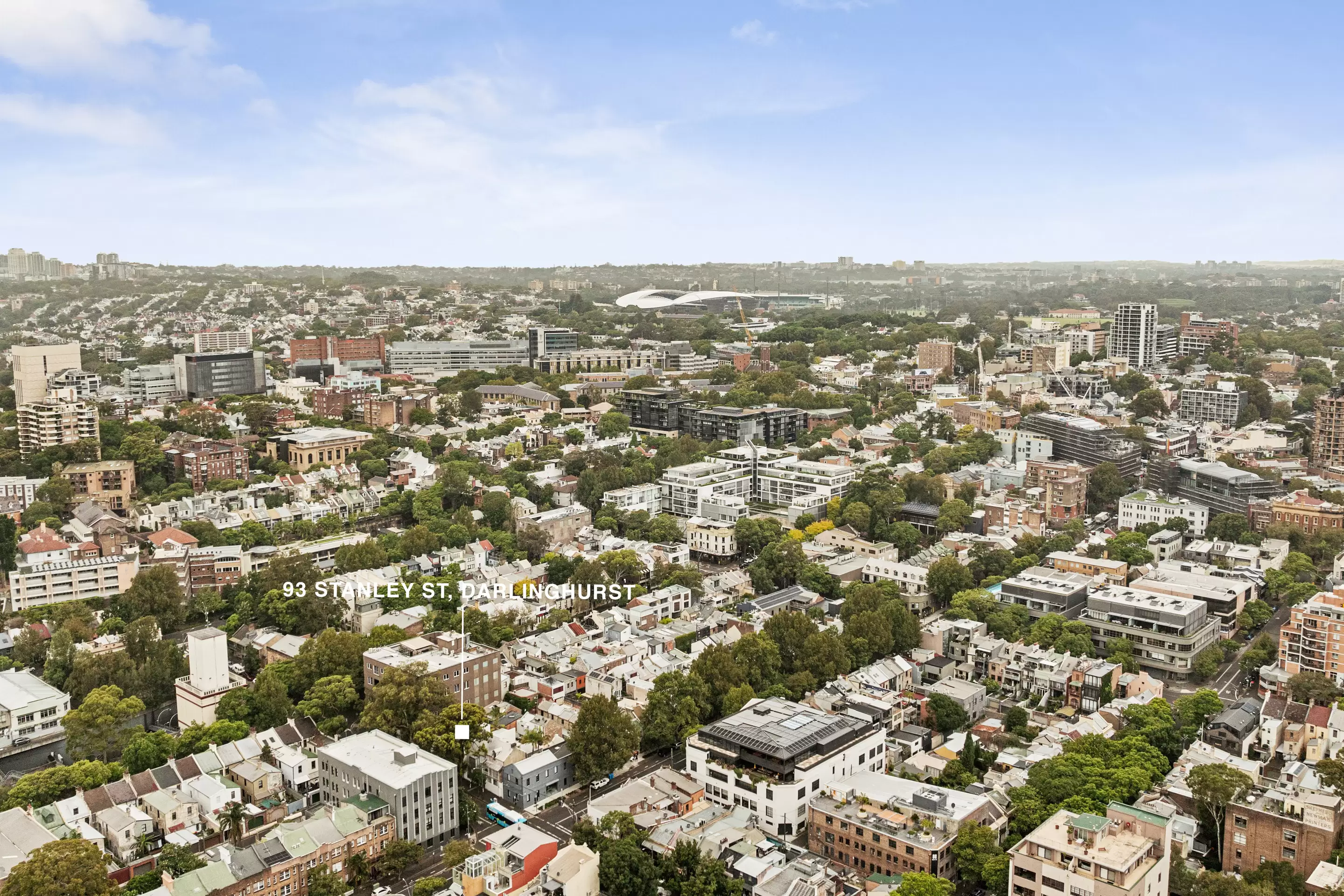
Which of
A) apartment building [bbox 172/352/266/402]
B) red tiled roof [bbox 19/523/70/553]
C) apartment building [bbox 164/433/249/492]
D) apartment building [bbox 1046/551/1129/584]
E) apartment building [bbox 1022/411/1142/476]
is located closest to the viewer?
apartment building [bbox 1046/551/1129/584]

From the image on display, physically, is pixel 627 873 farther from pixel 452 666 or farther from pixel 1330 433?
pixel 1330 433

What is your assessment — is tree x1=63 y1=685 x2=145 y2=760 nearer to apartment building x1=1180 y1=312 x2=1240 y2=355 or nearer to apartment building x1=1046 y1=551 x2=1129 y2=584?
apartment building x1=1046 y1=551 x2=1129 y2=584

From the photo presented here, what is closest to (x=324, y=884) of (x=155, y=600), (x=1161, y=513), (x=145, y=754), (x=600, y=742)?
(x=600, y=742)

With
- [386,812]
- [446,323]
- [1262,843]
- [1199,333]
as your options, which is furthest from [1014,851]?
[446,323]

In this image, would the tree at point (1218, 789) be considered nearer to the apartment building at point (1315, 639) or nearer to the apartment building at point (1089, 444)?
the apartment building at point (1315, 639)

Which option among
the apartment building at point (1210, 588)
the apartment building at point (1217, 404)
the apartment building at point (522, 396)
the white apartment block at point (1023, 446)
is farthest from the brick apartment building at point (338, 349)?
the apartment building at point (1210, 588)

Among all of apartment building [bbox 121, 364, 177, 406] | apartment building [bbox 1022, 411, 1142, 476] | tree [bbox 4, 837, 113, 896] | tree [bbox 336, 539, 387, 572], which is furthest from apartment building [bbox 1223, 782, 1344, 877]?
apartment building [bbox 121, 364, 177, 406]
